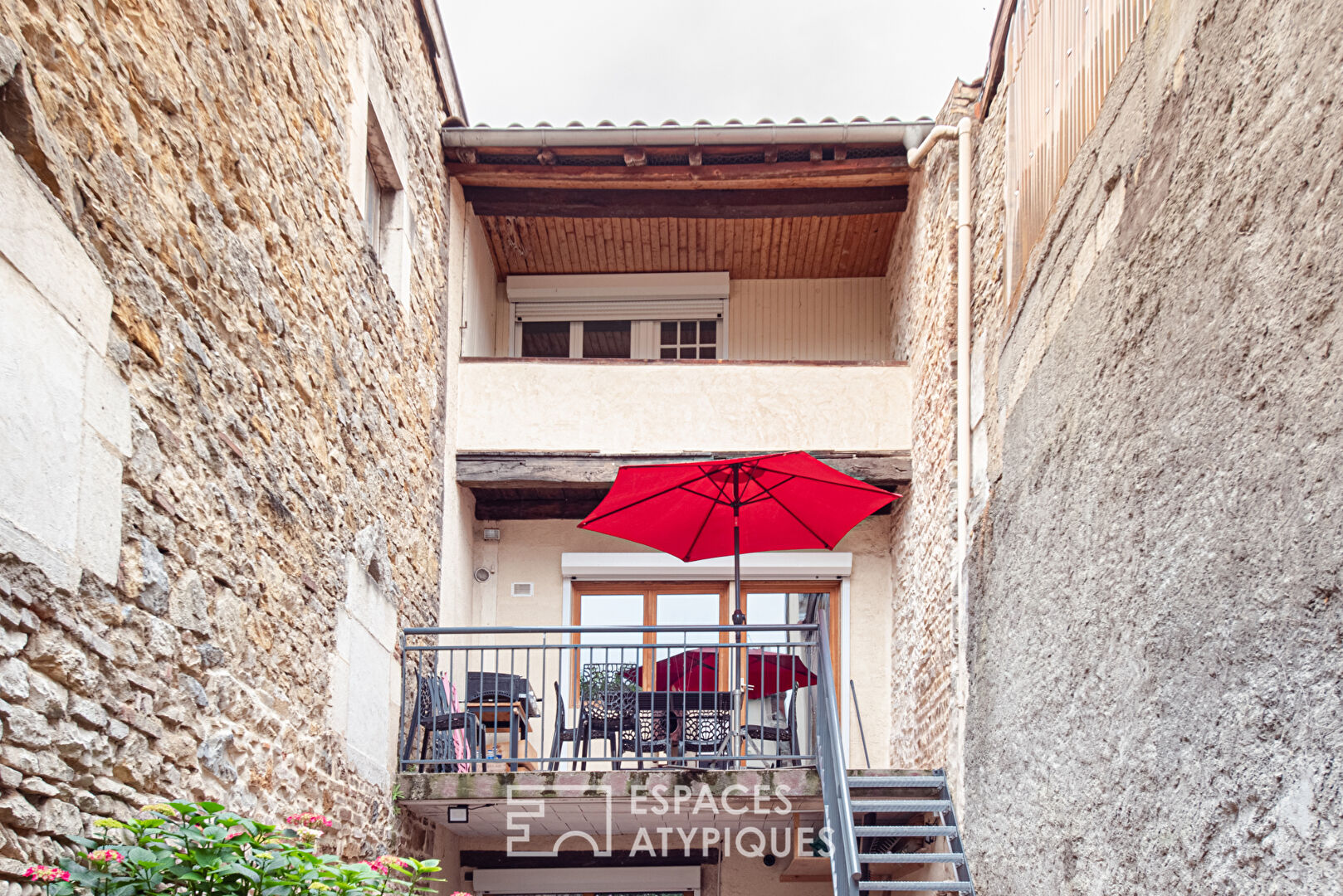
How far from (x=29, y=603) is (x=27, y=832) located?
0.51 m

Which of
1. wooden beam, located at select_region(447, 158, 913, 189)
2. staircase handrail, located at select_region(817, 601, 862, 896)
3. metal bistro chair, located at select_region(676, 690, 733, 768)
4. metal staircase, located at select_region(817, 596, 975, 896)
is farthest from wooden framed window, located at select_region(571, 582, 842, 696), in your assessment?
wooden beam, located at select_region(447, 158, 913, 189)

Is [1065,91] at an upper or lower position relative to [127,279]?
upper

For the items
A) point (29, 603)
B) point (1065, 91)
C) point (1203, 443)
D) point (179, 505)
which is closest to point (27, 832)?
point (29, 603)

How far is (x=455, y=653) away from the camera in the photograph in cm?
837

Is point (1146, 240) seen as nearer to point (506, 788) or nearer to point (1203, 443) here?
point (1203, 443)

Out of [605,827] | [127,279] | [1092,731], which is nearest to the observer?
[127,279]

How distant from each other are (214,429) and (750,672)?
13.4 ft

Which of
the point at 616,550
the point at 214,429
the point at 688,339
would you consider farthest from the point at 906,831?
the point at 688,339

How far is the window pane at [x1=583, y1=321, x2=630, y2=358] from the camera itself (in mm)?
9992

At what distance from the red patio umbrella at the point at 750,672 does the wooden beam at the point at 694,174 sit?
3114 millimetres

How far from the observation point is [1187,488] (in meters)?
3.73

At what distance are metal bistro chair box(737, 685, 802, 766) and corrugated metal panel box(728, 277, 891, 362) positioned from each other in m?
3.34

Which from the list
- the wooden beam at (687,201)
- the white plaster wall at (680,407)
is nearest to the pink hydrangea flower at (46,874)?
the white plaster wall at (680,407)

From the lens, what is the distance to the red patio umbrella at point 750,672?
270 inches
